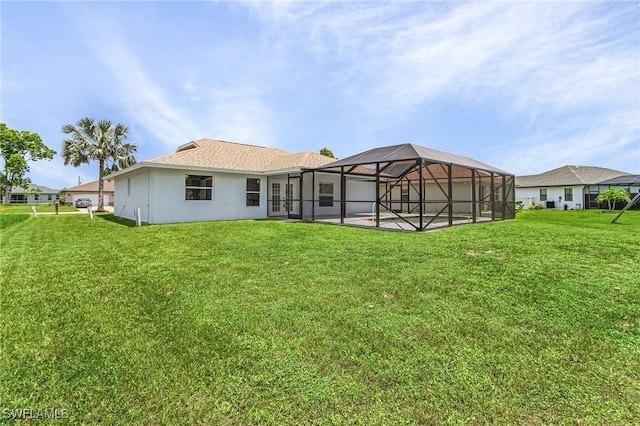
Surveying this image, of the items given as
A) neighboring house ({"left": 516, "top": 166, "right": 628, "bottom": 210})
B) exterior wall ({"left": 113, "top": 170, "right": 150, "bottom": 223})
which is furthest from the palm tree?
neighboring house ({"left": 516, "top": 166, "right": 628, "bottom": 210})

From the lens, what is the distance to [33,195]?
56.7 metres

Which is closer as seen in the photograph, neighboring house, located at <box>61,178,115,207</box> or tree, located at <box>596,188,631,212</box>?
tree, located at <box>596,188,631,212</box>

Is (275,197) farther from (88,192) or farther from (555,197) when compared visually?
(88,192)

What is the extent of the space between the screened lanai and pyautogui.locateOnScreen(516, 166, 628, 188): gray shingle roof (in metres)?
15.4

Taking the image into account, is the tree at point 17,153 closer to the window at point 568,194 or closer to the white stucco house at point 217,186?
the white stucco house at point 217,186

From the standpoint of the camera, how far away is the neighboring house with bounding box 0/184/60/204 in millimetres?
53781

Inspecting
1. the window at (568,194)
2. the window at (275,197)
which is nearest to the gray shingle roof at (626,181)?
the window at (568,194)

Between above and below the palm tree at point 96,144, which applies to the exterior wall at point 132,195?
below

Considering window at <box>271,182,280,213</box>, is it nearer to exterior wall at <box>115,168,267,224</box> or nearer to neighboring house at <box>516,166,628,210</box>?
exterior wall at <box>115,168,267,224</box>

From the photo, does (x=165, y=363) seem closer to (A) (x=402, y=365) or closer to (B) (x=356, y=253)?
(A) (x=402, y=365)

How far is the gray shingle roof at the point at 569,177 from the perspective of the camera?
29578 millimetres

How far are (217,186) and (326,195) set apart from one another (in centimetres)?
618

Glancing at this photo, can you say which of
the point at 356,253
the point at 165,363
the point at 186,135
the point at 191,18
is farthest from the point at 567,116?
the point at 186,135

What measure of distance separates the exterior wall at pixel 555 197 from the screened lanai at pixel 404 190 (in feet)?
46.3
